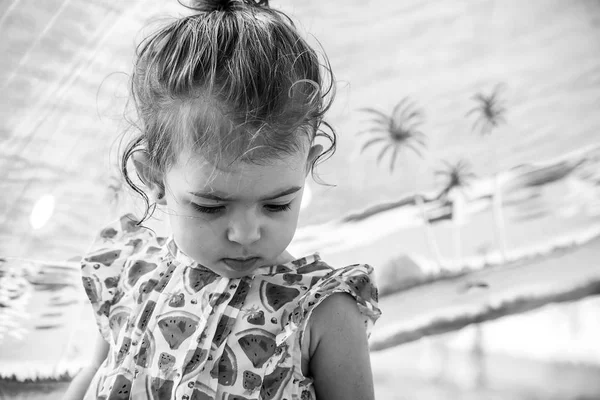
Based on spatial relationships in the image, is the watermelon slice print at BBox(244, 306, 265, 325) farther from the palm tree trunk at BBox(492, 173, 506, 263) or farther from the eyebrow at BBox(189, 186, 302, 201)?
the palm tree trunk at BBox(492, 173, 506, 263)

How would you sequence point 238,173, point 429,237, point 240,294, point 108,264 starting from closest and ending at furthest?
point 238,173 → point 240,294 → point 108,264 → point 429,237

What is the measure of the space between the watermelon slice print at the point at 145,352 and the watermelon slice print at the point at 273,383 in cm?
11

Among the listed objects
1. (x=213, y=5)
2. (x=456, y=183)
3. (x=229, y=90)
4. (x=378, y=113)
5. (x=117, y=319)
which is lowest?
(x=117, y=319)

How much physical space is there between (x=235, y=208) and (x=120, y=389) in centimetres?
22

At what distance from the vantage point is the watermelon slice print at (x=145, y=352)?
663 millimetres

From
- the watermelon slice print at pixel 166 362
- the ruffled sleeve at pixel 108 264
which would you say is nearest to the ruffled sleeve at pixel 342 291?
the watermelon slice print at pixel 166 362

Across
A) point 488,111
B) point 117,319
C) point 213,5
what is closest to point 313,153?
point 213,5

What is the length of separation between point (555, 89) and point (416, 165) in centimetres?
30

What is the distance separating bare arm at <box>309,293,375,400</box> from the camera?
636mm

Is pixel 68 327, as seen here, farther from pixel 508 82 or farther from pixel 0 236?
Answer: pixel 508 82

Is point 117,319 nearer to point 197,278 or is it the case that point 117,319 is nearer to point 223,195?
point 197,278

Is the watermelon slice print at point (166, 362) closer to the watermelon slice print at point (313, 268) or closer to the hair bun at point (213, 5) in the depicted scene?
the watermelon slice print at point (313, 268)

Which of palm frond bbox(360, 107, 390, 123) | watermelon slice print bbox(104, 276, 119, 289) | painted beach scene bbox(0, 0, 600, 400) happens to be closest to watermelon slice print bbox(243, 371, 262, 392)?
watermelon slice print bbox(104, 276, 119, 289)

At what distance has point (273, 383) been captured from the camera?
0.63 m
